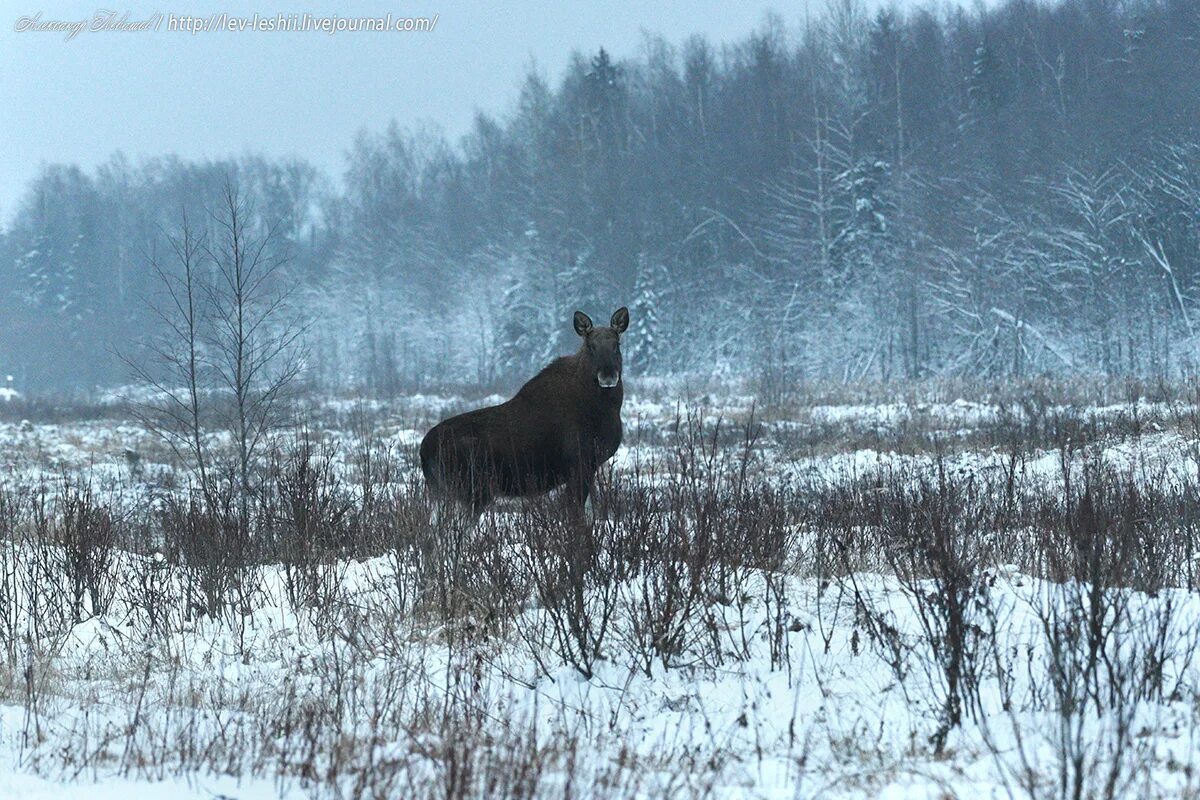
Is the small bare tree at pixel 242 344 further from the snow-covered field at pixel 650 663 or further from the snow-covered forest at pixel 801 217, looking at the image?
the snow-covered forest at pixel 801 217

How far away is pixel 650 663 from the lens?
520cm

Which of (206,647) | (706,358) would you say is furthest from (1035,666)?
(706,358)

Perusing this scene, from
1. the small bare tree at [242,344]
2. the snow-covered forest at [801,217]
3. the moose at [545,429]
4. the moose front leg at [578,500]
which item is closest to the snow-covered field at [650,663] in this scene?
the moose front leg at [578,500]

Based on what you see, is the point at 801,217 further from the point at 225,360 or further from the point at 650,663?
the point at 650,663

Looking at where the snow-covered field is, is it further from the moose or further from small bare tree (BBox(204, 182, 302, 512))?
small bare tree (BBox(204, 182, 302, 512))

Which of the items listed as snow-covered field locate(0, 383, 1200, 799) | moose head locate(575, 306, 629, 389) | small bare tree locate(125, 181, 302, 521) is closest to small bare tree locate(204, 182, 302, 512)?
small bare tree locate(125, 181, 302, 521)

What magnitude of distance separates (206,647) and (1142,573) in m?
5.33

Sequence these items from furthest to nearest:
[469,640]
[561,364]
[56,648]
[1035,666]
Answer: [561,364], [56,648], [469,640], [1035,666]

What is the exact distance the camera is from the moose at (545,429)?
8.14m

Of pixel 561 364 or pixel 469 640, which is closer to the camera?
pixel 469 640

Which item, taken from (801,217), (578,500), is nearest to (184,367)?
(578,500)

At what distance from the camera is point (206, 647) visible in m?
6.15

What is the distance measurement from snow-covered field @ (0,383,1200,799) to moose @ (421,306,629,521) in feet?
2.40

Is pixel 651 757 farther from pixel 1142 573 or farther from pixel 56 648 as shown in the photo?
pixel 56 648
